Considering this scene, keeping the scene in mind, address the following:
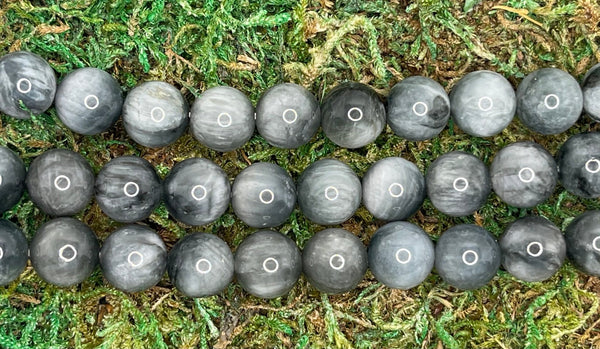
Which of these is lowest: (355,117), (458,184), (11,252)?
(11,252)

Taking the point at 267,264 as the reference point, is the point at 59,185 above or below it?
above

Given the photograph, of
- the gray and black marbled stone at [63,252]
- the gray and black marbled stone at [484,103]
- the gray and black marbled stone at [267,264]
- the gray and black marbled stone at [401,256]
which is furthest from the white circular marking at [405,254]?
the gray and black marbled stone at [63,252]

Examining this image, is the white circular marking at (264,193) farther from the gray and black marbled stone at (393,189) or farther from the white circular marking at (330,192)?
the gray and black marbled stone at (393,189)

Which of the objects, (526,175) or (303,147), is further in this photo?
(303,147)

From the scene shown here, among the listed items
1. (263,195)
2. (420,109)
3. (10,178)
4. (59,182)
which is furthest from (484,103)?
(10,178)

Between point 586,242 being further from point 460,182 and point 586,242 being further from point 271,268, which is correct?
point 271,268

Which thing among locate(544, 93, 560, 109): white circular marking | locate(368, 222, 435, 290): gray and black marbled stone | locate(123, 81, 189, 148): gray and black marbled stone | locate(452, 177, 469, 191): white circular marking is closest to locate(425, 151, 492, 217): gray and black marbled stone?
locate(452, 177, 469, 191): white circular marking

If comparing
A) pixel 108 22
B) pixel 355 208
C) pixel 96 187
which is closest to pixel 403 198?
pixel 355 208
